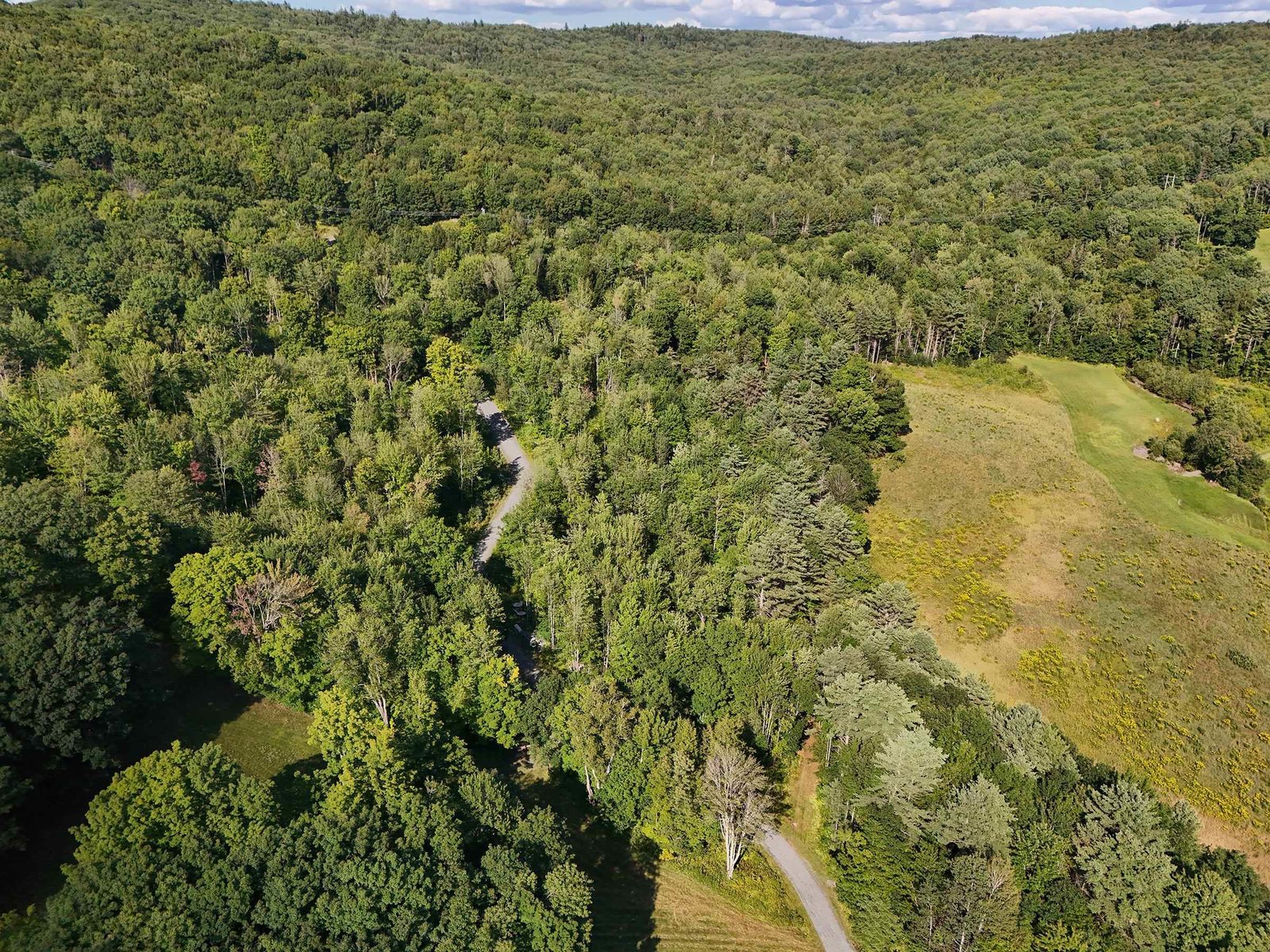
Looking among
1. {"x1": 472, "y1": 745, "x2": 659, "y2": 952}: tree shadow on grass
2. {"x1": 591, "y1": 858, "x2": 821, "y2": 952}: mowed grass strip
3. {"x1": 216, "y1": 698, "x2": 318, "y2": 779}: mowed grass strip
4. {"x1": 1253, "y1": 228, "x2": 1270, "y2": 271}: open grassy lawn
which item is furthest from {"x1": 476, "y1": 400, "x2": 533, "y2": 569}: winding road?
{"x1": 1253, "y1": 228, "x2": 1270, "y2": 271}: open grassy lawn

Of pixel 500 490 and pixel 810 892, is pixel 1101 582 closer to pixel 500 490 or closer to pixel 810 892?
pixel 810 892

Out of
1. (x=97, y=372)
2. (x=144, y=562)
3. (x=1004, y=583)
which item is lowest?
(x=1004, y=583)

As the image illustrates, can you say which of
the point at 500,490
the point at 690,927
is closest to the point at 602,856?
the point at 690,927

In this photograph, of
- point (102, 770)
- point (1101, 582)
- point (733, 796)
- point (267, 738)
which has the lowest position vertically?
point (1101, 582)


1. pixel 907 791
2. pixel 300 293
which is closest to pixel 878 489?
pixel 907 791

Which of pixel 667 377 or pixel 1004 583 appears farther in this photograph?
pixel 667 377

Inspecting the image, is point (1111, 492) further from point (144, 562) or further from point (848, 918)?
point (144, 562)

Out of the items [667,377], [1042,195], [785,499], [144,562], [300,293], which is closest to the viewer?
[144,562]

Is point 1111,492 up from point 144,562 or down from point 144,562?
down
